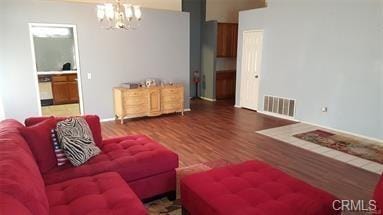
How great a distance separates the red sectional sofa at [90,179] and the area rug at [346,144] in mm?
2961

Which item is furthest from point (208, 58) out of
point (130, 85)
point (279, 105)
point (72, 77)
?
point (72, 77)

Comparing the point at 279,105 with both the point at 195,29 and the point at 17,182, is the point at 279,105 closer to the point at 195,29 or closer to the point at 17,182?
the point at 195,29

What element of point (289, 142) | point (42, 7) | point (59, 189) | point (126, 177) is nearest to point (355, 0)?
point (289, 142)

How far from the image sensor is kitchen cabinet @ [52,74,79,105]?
6.61 metres

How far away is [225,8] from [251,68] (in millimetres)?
2699

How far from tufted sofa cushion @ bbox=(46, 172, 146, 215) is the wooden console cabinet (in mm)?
3599

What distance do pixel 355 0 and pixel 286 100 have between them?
237 centimetres

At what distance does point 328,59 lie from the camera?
534 cm

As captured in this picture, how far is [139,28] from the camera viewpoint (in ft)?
20.0

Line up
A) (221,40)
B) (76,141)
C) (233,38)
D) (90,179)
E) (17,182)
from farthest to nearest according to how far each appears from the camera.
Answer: (233,38), (221,40), (76,141), (90,179), (17,182)

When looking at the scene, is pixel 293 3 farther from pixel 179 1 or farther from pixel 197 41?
pixel 197 41

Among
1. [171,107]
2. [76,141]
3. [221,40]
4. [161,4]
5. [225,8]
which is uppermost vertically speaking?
[225,8]

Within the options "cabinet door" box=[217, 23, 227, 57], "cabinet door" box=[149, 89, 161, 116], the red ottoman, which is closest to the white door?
"cabinet door" box=[217, 23, 227, 57]

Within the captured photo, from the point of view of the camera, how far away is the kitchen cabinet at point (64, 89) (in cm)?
661
